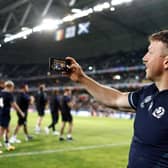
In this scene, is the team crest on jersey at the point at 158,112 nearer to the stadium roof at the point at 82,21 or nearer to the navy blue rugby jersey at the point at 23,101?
the navy blue rugby jersey at the point at 23,101

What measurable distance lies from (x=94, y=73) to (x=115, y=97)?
1689 inches

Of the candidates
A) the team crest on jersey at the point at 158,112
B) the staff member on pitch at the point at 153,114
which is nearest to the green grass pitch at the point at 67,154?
the staff member on pitch at the point at 153,114

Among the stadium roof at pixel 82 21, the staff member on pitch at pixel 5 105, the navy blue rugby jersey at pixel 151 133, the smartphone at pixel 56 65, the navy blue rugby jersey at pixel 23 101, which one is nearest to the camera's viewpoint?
the navy blue rugby jersey at pixel 151 133

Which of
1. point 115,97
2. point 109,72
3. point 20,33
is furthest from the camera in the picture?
point 109,72

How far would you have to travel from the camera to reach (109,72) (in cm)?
4378

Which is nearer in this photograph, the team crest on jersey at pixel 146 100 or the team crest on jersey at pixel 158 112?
the team crest on jersey at pixel 158 112

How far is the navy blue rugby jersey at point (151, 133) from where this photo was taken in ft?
7.08

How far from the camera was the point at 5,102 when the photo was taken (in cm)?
991

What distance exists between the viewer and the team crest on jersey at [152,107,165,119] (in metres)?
2.18

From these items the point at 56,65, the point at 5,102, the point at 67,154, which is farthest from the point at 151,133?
the point at 5,102

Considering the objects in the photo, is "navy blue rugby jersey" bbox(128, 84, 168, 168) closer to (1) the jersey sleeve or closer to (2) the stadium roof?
(1) the jersey sleeve

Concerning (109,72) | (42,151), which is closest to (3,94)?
(42,151)

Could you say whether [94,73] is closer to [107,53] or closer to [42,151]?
[107,53]

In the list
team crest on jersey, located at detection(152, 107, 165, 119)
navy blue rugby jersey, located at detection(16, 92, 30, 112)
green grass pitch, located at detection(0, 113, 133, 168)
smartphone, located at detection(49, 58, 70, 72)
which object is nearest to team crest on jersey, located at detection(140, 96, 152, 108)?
team crest on jersey, located at detection(152, 107, 165, 119)
